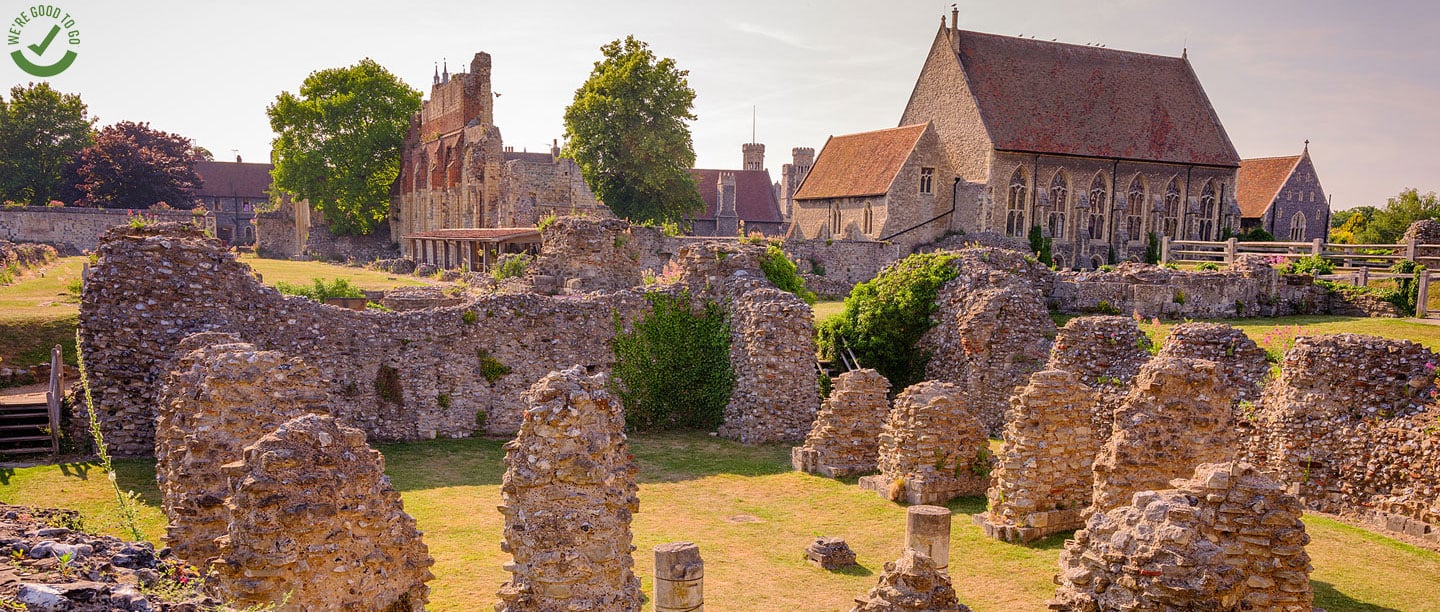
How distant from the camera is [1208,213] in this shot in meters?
44.5

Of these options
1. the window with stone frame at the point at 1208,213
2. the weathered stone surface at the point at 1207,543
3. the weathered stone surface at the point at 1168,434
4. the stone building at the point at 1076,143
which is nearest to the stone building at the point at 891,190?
the stone building at the point at 1076,143

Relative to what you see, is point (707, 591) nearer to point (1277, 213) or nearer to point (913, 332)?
point (913, 332)

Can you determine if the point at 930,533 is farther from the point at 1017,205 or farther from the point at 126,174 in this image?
the point at 126,174

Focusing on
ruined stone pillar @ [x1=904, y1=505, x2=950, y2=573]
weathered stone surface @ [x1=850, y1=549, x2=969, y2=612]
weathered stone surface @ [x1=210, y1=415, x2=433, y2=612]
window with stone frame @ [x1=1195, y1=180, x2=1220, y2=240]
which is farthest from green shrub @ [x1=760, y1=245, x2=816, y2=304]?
window with stone frame @ [x1=1195, y1=180, x2=1220, y2=240]

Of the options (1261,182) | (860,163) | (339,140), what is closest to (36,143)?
(339,140)

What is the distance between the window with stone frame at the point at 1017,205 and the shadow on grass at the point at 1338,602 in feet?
109

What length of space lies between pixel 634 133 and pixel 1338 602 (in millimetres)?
35781

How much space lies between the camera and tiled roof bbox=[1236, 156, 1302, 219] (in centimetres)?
4975

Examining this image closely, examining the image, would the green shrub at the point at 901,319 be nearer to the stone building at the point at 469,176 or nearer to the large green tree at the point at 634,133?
the stone building at the point at 469,176

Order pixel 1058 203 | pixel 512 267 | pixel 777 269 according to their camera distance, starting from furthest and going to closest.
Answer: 1. pixel 1058 203
2. pixel 512 267
3. pixel 777 269

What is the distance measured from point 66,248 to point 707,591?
5278 centimetres

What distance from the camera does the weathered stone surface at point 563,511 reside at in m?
6.84

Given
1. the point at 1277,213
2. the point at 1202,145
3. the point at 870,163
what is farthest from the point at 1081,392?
the point at 1277,213

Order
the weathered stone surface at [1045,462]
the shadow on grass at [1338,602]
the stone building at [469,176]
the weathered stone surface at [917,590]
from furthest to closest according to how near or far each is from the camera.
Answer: the stone building at [469,176]
the weathered stone surface at [1045,462]
the shadow on grass at [1338,602]
the weathered stone surface at [917,590]
